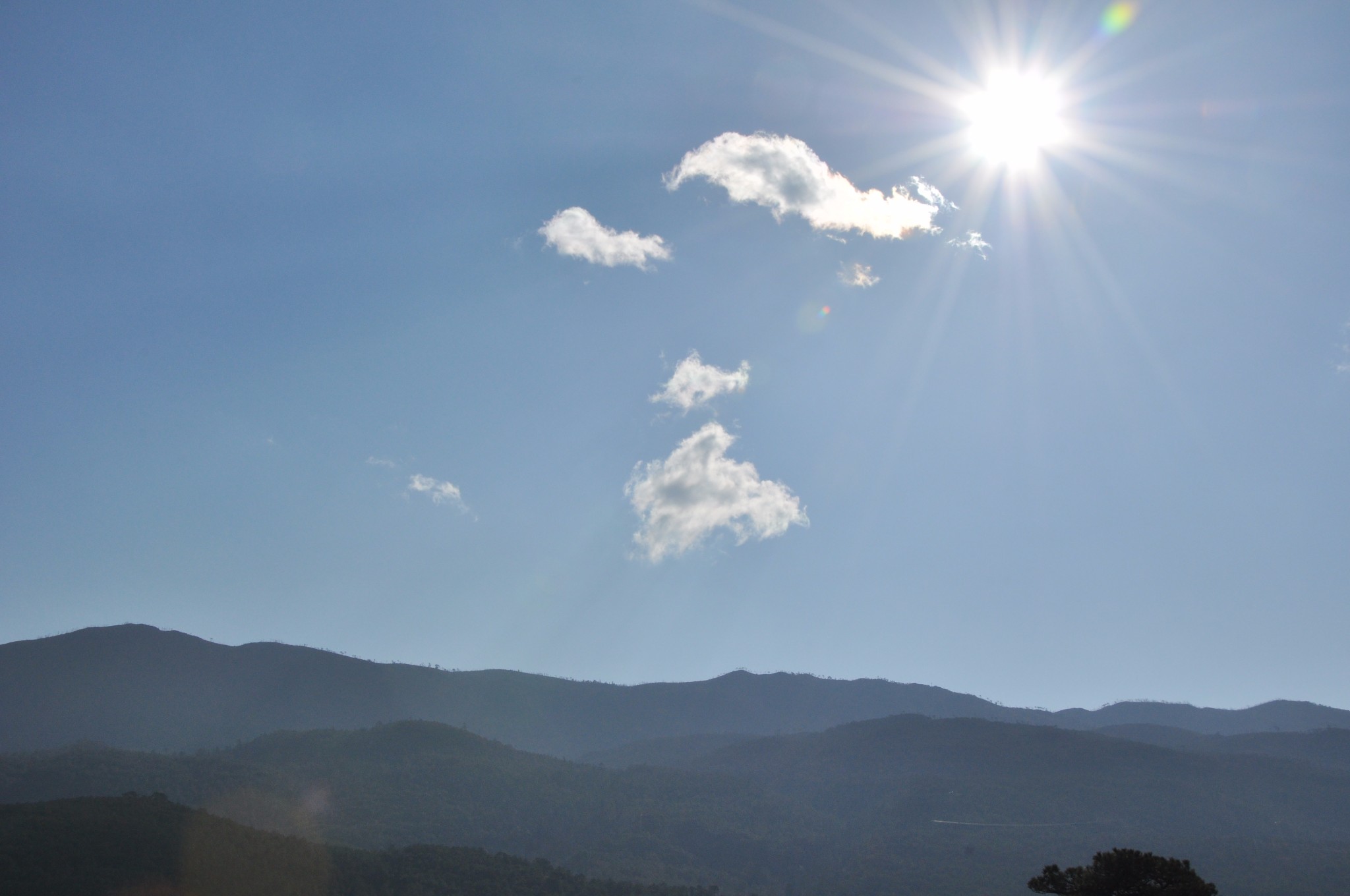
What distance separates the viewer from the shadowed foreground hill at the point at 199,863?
140ft

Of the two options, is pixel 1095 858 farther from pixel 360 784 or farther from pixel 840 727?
pixel 840 727

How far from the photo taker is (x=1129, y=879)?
91.4 feet

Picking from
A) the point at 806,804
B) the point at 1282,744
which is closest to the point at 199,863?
the point at 806,804

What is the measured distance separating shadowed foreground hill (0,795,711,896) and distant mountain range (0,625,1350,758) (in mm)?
75653

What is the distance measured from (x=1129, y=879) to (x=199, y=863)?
45.5m

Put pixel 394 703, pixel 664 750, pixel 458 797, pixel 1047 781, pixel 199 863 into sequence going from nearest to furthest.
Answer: pixel 199 863 < pixel 458 797 < pixel 1047 781 < pixel 664 750 < pixel 394 703

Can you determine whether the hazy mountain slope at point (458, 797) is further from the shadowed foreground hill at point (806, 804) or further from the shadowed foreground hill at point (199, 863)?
the shadowed foreground hill at point (199, 863)

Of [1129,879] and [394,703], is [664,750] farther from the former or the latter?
[1129,879]

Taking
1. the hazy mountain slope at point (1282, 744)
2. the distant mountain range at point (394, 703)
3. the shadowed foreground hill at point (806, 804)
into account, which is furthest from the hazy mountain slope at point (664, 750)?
the hazy mountain slope at point (1282, 744)

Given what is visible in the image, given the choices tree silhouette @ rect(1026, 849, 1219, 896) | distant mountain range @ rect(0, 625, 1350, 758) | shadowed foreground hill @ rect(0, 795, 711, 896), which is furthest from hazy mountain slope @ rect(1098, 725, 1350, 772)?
tree silhouette @ rect(1026, 849, 1219, 896)

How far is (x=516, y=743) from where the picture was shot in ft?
486

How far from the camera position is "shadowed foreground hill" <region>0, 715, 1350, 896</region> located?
75.6 metres

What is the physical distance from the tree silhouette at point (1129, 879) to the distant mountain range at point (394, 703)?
11532cm

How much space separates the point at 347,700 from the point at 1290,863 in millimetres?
128946
